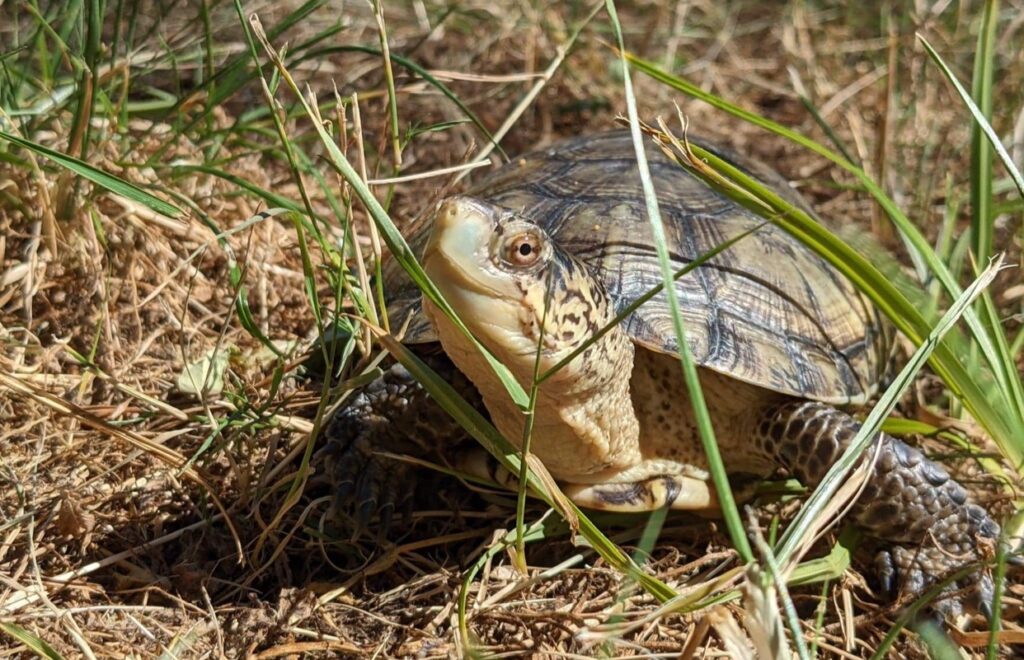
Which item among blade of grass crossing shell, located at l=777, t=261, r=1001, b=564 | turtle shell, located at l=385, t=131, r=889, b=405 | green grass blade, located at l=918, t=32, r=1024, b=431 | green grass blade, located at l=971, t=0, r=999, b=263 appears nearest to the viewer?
blade of grass crossing shell, located at l=777, t=261, r=1001, b=564

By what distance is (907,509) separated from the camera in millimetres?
2025

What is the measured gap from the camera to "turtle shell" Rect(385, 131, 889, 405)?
209 centimetres

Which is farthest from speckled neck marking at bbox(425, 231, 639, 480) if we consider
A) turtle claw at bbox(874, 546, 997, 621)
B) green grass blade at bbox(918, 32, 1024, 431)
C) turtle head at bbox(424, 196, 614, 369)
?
green grass blade at bbox(918, 32, 1024, 431)

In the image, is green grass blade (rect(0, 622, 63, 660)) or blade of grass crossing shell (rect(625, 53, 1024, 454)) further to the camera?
blade of grass crossing shell (rect(625, 53, 1024, 454))

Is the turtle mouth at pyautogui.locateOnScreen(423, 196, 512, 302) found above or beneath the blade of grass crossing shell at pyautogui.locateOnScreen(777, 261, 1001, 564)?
above

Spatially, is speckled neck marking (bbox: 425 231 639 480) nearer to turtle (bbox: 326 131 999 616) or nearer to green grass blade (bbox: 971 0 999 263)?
turtle (bbox: 326 131 999 616)

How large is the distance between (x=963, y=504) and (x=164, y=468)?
1666 mm

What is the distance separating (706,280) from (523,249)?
2.31ft

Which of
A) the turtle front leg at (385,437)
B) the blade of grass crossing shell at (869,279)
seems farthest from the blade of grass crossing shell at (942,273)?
the turtle front leg at (385,437)

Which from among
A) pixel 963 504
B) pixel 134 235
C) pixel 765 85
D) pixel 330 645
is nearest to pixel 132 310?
pixel 134 235

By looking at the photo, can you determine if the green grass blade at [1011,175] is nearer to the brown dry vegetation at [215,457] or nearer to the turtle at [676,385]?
the turtle at [676,385]

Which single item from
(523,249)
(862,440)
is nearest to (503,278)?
(523,249)

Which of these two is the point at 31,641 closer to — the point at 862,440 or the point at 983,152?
the point at 862,440

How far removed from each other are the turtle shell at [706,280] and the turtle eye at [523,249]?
46 centimetres
